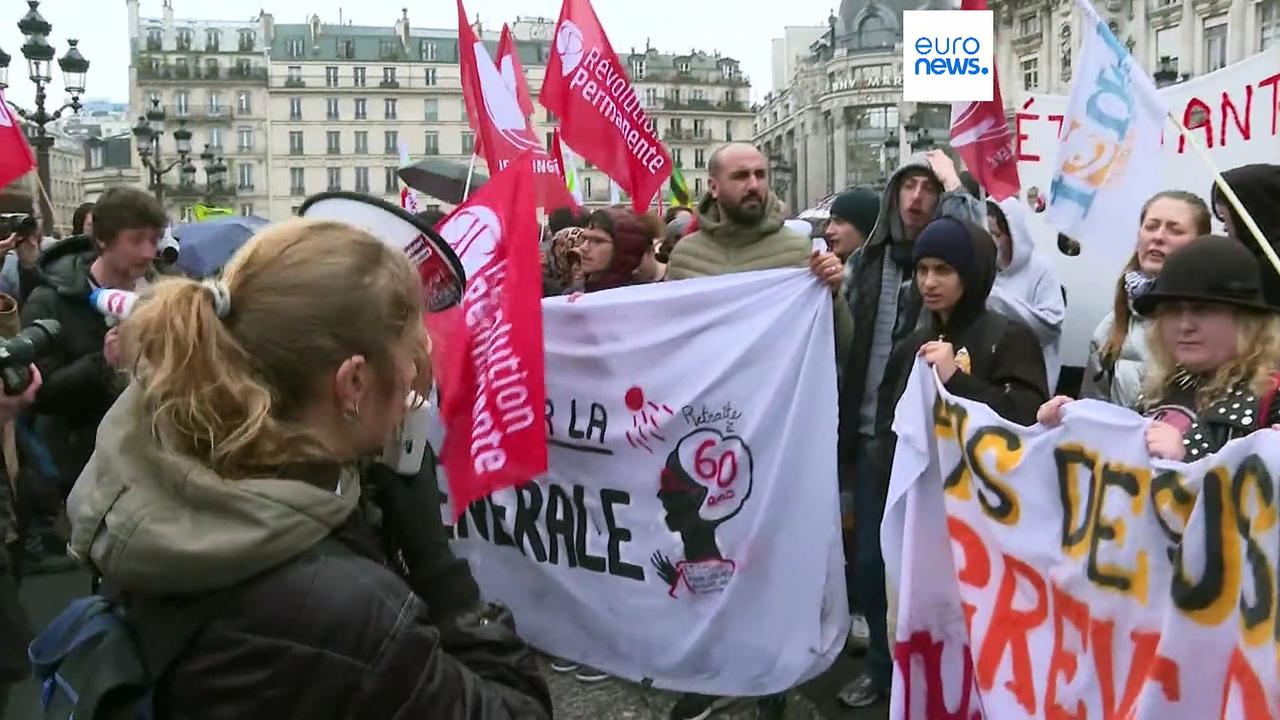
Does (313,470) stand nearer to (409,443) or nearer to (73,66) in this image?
(409,443)

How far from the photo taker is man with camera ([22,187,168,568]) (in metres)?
4.16

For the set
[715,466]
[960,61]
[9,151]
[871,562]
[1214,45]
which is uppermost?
[1214,45]

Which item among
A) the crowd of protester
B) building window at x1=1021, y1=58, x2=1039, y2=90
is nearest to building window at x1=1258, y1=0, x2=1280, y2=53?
building window at x1=1021, y1=58, x2=1039, y2=90

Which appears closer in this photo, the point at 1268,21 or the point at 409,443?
the point at 409,443

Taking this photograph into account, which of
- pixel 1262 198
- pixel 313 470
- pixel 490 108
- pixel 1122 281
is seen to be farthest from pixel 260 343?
pixel 490 108

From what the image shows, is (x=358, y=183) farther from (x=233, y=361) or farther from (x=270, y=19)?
(x=233, y=361)

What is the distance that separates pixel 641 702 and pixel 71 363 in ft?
7.95

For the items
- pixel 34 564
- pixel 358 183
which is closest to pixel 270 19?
pixel 358 183

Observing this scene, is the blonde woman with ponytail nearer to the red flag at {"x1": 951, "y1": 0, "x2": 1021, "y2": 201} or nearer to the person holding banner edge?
the person holding banner edge

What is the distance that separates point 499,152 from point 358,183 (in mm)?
79116

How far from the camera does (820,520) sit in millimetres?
3623

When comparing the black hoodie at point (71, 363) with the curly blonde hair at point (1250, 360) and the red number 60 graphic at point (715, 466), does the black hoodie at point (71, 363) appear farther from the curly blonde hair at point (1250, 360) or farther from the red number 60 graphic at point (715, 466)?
the curly blonde hair at point (1250, 360)

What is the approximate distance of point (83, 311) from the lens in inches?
169

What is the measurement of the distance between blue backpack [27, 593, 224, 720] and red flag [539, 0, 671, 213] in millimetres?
5442
